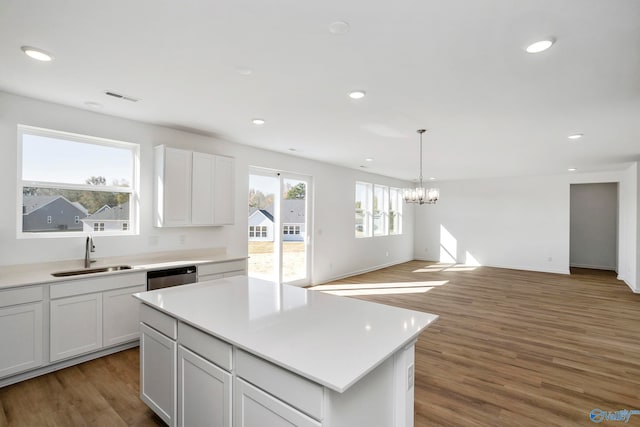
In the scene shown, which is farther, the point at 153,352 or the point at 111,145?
the point at 111,145

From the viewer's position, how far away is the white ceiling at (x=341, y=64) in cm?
177

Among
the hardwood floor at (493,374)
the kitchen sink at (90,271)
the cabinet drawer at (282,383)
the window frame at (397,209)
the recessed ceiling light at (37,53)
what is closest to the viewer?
the cabinet drawer at (282,383)

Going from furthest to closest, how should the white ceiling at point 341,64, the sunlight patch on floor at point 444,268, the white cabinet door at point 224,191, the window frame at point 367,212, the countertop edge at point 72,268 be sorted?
the sunlight patch on floor at point 444,268
the window frame at point 367,212
the white cabinet door at point 224,191
the countertop edge at point 72,268
the white ceiling at point 341,64

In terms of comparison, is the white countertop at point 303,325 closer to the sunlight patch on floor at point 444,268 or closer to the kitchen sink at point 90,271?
the kitchen sink at point 90,271

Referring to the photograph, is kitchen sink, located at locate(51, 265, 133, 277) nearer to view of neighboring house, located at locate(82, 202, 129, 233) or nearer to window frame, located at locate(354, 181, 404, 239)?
view of neighboring house, located at locate(82, 202, 129, 233)

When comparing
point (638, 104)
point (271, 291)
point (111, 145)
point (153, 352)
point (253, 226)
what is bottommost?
point (153, 352)

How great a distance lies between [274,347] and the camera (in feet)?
4.65

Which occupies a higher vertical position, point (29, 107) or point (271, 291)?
point (29, 107)

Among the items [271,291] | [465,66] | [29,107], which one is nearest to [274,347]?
[271,291]

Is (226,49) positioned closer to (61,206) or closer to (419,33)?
(419,33)

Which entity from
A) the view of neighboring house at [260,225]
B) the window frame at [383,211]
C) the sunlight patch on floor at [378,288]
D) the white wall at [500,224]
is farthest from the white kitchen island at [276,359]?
the white wall at [500,224]

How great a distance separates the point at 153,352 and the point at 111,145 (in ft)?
9.02

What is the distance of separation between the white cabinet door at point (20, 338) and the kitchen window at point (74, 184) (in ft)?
2.81

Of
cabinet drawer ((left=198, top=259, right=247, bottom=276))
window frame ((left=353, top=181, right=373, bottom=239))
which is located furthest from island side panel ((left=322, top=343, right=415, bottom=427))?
window frame ((left=353, top=181, right=373, bottom=239))
